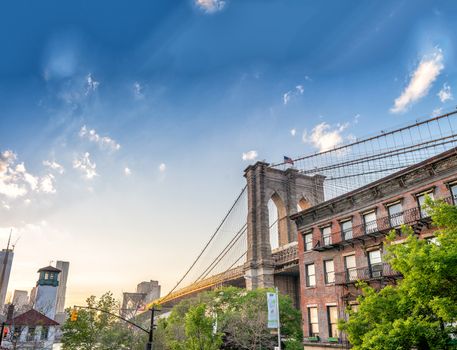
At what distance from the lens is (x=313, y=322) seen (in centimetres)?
3128

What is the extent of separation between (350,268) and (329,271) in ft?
8.09

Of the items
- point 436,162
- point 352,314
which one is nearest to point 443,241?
point 352,314

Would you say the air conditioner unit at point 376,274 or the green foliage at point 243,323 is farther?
the green foliage at point 243,323

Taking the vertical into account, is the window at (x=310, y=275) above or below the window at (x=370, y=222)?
below

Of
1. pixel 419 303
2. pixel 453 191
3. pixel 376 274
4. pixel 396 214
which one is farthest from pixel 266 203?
pixel 419 303

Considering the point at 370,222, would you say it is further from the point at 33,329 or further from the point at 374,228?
the point at 33,329

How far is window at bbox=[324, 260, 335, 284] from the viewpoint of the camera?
3065cm

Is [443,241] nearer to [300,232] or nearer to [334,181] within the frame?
[300,232]

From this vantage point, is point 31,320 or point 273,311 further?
point 31,320

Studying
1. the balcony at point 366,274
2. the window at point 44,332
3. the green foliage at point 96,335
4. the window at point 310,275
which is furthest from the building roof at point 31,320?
the balcony at point 366,274

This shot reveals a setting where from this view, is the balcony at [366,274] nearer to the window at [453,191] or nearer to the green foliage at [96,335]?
the window at [453,191]

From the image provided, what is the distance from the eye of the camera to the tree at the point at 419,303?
14453 mm

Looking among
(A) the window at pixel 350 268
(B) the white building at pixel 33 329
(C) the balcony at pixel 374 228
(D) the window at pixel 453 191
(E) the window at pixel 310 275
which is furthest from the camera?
(B) the white building at pixel 33 329

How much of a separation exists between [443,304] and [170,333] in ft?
104
